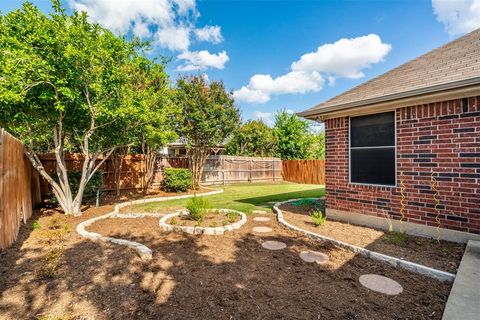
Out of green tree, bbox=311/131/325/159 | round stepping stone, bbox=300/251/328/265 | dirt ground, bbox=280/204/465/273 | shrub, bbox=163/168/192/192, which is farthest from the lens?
green tree, bbox=311/131/325/159

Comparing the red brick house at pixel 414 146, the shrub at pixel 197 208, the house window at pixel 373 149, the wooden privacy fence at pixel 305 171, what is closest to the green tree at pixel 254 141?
the wooden privacy fence at pixel 305 171

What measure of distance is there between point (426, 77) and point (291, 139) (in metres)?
21.1

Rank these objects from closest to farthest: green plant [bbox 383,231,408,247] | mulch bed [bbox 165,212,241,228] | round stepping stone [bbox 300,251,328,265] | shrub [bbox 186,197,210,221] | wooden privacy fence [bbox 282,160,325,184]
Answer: round stepping stone [bbox 300,251,328,265] < green plant [bbox 383,231,408,247] < mulch bed [bbox 165,212,241,228] < shrub [bbox 186,197,210,221] < wooden privacy fence [bbox 282,160,325,184]

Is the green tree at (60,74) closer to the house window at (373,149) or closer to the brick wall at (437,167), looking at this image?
the house window at (373,149)

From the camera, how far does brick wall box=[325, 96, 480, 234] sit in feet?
13.3

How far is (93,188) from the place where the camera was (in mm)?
8695

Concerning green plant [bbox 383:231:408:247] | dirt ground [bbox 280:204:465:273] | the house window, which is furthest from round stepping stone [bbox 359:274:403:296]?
the house window

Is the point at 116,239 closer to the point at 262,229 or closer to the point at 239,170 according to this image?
the point at 262,229

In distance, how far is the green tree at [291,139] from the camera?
84.6ft

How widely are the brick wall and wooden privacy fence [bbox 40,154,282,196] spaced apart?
10313 millimetres

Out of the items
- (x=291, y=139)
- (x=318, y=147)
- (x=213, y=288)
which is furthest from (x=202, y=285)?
(x=318, y=147)

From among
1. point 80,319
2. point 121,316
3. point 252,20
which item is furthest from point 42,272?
point 252,20

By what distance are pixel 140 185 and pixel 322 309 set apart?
37.2 feet

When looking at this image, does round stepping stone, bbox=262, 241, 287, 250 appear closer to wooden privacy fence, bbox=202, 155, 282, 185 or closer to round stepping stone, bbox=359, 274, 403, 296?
round stepping stone, bbox=359, 274, 403, 296
